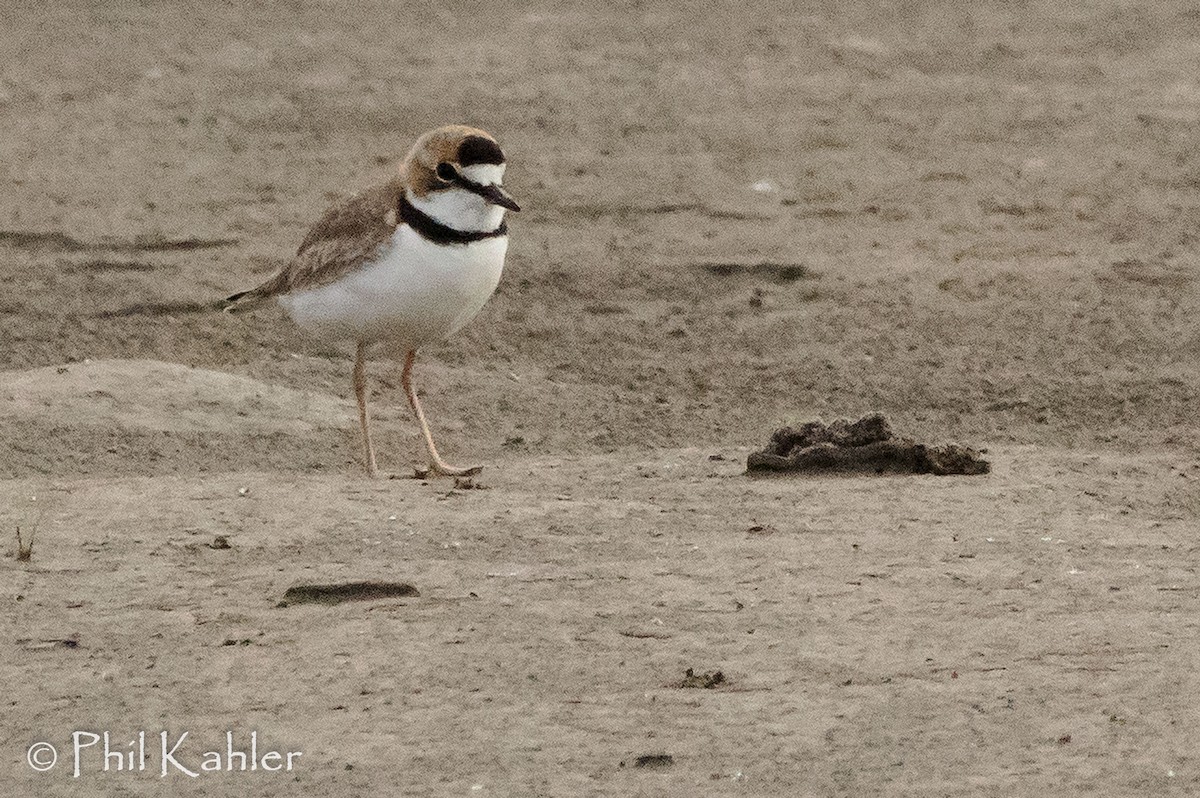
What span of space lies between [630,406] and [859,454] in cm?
151

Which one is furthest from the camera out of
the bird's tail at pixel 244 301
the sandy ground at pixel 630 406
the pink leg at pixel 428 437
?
the bird's tail at pixel 244 301

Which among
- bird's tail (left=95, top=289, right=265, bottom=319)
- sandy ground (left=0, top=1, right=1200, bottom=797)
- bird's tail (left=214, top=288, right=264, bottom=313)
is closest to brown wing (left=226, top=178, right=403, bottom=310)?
bird's tail (left=214, top=288, right=264, bottom=313)

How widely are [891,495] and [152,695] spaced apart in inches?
98.0

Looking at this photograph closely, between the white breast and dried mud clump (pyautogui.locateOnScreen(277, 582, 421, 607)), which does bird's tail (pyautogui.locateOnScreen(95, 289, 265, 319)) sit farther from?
dried mud clump (pyautogui.locateOnScreen(277, 582, 421, 607))

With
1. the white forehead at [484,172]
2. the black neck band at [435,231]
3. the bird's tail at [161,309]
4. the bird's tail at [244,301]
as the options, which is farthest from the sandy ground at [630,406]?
the white forehead at [484,172]

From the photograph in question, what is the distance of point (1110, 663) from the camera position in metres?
4.66

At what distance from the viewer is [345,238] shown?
695 centimetres

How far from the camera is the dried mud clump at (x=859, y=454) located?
Answer: 6461 millimetres

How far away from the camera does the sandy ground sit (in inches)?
172

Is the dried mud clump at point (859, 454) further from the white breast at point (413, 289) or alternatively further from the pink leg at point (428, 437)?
the white breast at point (413, 289)

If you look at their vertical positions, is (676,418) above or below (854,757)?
below

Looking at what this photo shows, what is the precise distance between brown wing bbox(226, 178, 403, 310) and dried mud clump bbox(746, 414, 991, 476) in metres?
1.44

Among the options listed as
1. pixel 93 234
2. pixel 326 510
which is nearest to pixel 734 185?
pixel 93 234

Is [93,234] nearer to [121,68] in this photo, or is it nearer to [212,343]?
[212,343]
